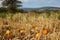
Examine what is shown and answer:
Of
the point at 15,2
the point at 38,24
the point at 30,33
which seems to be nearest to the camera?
the point at 30,33

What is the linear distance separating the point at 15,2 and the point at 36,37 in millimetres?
12556

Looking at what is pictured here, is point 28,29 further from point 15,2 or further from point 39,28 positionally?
point 15,2

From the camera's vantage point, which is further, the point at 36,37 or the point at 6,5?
the point at 6,5

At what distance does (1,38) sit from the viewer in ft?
8.60

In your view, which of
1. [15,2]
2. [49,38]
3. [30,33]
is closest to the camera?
[49,38]

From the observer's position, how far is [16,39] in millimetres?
2551

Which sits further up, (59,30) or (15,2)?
(59,30)

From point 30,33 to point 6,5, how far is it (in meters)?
12.7

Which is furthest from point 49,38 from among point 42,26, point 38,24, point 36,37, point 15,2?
point 15,2

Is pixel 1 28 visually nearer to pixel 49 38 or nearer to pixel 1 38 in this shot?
pixel 1 38

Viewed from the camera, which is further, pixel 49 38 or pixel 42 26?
pixel 42 26

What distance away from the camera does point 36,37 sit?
8.52 ft

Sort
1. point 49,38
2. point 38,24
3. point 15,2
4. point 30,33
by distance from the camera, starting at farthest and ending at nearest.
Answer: point 15,2, point 38,24, point 30,33, point 49,38

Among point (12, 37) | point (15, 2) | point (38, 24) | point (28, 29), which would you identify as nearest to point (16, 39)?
point (12, 37)
